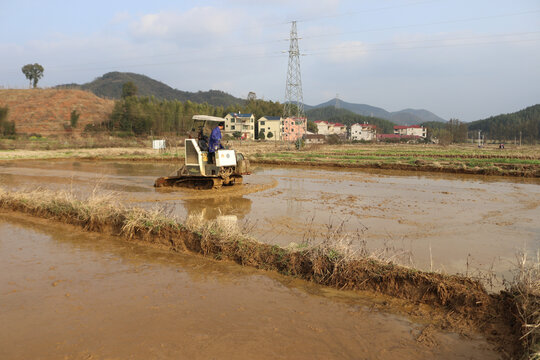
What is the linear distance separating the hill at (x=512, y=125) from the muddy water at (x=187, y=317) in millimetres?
83748

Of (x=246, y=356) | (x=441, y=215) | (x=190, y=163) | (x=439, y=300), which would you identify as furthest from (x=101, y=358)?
(x=190, y=163)

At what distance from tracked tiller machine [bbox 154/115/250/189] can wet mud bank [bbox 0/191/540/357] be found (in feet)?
Result: 16.9

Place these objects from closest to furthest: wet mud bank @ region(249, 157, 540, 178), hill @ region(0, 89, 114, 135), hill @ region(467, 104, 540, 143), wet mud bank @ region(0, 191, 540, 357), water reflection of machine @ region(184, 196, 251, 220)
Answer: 1. wet mud bank @ region(0, 191, 540, 357)
2. water reflection of machine @ region(184, 196, 251, 220)
3. wet mud bank @ region(249, 157, 540, 178)
4. hill @ region(0, 89, 114, 135)
5. hill @ region(467, 104, 540, 143)

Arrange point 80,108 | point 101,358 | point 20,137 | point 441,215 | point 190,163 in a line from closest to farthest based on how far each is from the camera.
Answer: point 101,358 → point 441,215 → point 190,163 → point 20,137 → point 80,108

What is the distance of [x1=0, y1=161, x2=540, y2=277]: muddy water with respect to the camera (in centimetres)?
669

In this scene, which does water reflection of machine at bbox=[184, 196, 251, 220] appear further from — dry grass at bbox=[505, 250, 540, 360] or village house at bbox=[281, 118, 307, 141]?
village house at bbox=[281, 118, 307, 141]

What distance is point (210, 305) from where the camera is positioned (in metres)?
4.51

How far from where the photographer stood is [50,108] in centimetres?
7206

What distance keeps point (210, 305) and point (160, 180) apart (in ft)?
33.6

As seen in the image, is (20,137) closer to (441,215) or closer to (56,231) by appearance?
(56,231)

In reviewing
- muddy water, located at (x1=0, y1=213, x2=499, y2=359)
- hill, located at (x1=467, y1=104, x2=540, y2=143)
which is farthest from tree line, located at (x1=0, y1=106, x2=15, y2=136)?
hill, located at (x1=467, y1=104, x2=540, y2=143)

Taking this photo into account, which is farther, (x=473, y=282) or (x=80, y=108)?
(x=80, y=108)

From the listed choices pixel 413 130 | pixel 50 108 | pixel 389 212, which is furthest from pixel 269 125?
pixel 389 212

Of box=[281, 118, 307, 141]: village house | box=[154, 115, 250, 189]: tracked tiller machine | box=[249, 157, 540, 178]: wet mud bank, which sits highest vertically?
box=[281, 118, 307, 141]: village house
